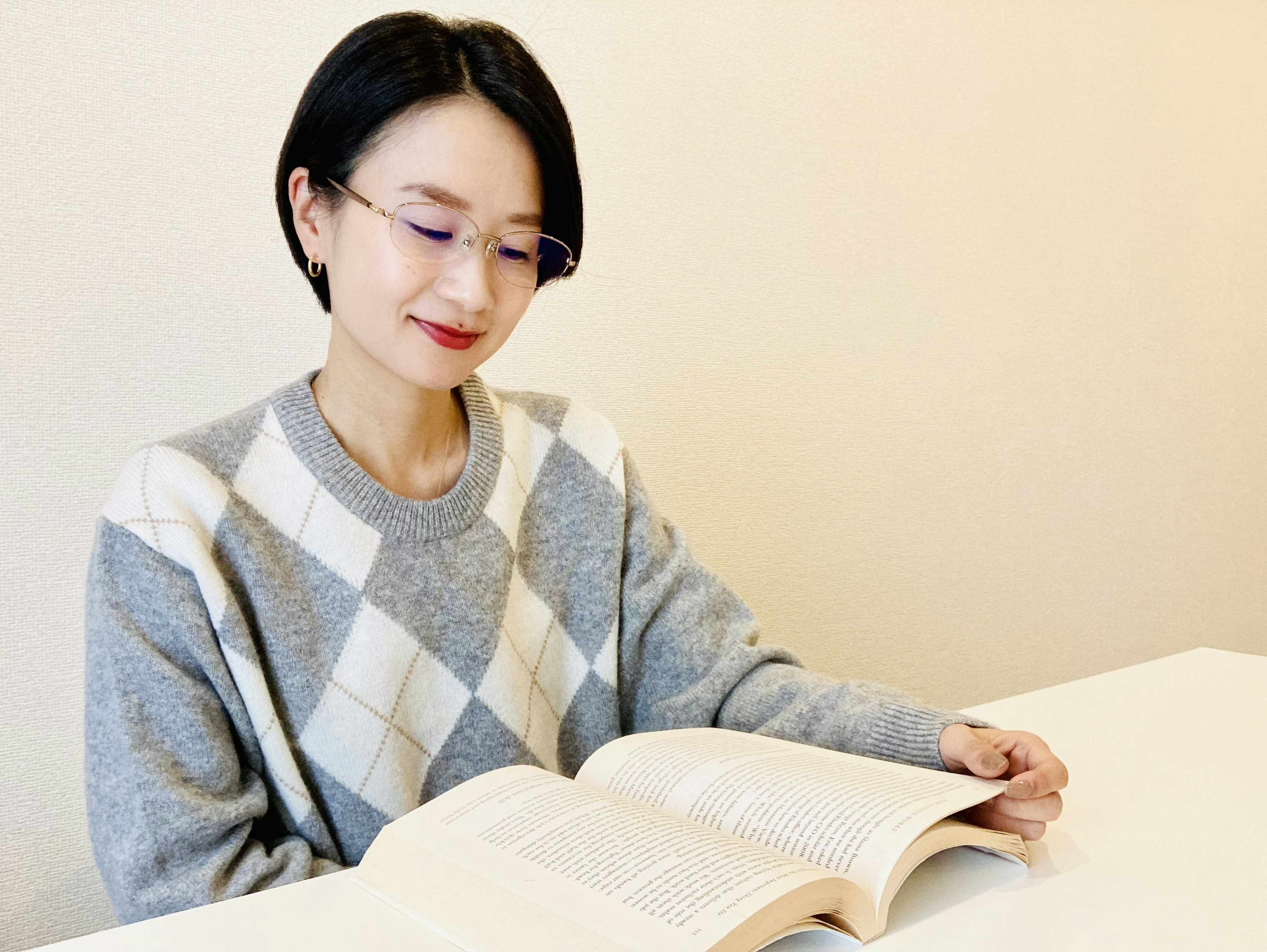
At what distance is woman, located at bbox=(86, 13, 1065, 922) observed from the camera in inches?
31.9

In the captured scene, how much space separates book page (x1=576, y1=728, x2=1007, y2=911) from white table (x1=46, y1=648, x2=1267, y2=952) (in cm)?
4

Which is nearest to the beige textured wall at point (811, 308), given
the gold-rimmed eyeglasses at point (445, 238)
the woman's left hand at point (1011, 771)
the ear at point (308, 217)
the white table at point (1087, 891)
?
the ear at point (308, 217)

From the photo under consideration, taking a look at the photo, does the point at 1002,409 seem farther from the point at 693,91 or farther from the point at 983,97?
the point at 693,91

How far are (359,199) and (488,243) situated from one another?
4.6 inches

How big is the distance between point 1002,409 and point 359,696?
141 centimetres

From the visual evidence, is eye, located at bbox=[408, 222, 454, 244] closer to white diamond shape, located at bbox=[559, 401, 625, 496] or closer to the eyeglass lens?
the eyeglass lens

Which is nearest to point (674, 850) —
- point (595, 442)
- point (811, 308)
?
point (595, 442)

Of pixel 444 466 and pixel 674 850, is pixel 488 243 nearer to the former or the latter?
pixel 444 466

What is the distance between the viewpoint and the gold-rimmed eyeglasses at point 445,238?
91 cm

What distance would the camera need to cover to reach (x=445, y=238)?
92cm

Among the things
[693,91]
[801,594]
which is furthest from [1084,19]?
[801,594]

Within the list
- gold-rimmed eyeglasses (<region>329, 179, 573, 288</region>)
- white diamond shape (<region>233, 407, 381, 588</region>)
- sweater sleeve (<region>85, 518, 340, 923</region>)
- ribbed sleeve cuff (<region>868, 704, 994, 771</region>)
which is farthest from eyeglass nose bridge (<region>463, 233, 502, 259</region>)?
ribbed sleeve cuff (<region>868, 704, 994, 771</region>)

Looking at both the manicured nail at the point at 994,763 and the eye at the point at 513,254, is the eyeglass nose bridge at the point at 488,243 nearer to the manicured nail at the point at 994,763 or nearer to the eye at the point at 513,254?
the eye at the point at 513,254

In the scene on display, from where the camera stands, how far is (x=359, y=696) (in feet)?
3.09
